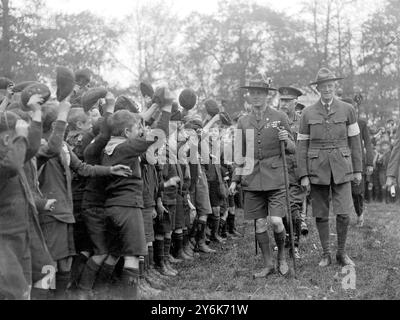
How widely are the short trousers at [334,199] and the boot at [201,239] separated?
7.33ft

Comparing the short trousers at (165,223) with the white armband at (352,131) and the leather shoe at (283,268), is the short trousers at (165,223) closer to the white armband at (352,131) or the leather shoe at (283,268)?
the leather shoe at (283,268)

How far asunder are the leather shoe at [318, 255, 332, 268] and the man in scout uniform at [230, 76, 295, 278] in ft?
2.36

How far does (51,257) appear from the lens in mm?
5348

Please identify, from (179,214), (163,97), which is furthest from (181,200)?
(163,97)

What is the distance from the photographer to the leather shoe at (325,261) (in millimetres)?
8359

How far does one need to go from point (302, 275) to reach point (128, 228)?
2.75m

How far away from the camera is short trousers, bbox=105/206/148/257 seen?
237 inches

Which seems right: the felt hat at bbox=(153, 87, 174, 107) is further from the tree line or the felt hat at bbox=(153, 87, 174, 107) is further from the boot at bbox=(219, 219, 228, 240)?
the tree line

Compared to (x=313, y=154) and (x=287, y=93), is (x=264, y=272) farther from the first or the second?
(x=287, y=93)

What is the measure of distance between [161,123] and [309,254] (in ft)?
13.3

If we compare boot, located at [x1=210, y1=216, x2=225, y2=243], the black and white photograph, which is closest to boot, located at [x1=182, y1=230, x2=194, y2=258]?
the black and white photograph

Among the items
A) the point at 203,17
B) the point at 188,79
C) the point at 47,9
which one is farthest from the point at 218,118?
the point at 203,17

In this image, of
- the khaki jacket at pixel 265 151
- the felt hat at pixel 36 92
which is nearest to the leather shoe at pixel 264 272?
the khaki jacket at pixel 265 151

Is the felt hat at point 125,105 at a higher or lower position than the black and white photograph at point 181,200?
higher
